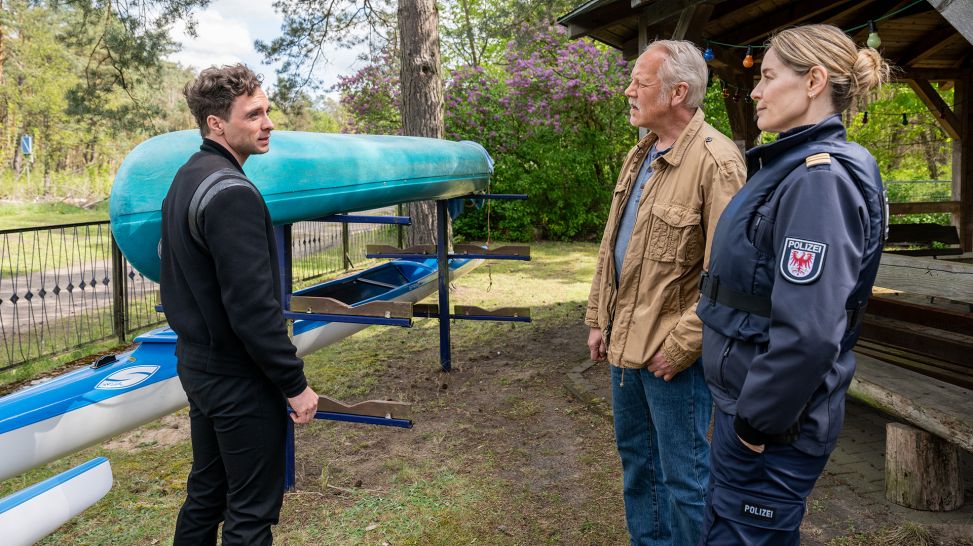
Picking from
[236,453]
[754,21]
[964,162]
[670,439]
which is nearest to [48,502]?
[236,453]

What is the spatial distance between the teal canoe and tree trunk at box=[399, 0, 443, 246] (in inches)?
135

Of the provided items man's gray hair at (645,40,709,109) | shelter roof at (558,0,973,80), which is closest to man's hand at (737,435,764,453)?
man's gray hair at (645,40,709,109)

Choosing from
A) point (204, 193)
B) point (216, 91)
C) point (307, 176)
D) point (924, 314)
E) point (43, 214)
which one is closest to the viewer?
point (204, 193)

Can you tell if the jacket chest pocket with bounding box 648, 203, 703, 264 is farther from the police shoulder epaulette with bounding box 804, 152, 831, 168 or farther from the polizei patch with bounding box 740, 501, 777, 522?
the polizei patch with bounding box 740, 501, 777, 522

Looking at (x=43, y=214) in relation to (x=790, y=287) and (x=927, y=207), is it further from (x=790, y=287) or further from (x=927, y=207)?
(x=790, y=287)

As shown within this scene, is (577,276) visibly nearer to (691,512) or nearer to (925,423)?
→ (925,423)

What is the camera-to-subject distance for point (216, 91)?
217 cm

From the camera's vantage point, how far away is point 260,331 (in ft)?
6.83

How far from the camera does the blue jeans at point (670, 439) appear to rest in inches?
90.4

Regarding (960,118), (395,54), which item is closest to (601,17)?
(960,118)

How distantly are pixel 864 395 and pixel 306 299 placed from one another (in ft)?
9.80

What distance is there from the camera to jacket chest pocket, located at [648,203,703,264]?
2230 millimetres

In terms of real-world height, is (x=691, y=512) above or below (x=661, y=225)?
below

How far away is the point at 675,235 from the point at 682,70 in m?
0.53
